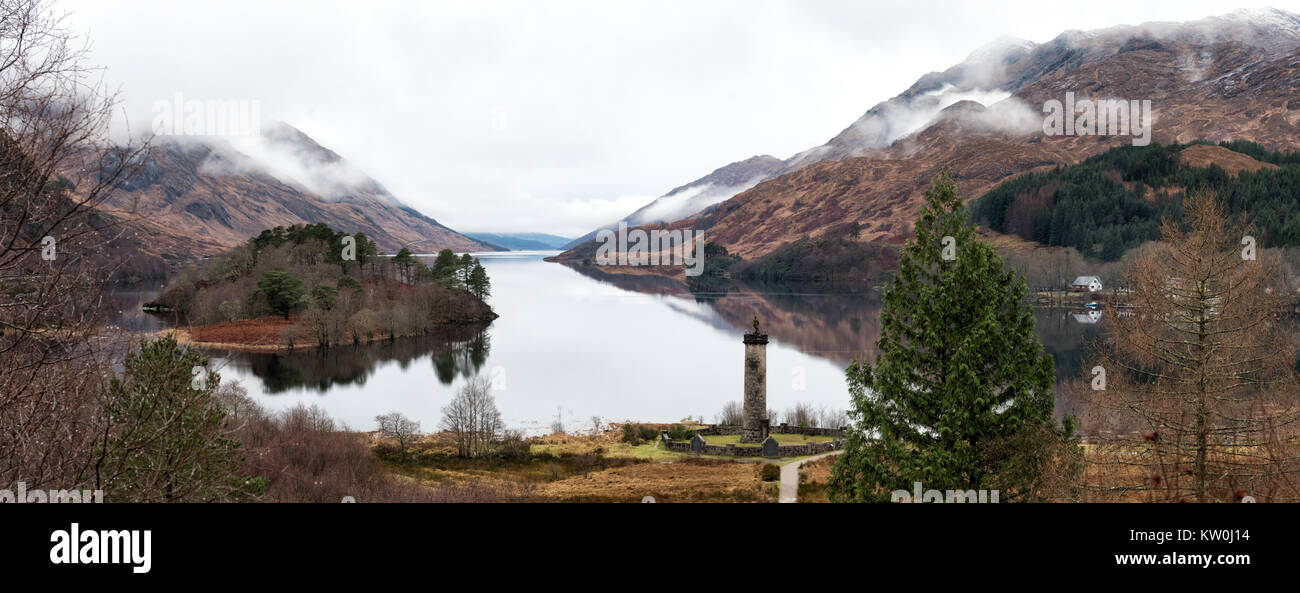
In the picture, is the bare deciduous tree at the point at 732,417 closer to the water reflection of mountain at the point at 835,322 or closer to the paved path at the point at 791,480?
the paved path at the point at 791,480

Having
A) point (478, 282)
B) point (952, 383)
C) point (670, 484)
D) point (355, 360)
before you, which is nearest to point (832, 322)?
point (478, 282)

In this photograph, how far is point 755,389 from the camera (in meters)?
41.0

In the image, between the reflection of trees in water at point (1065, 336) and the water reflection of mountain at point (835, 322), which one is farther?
the water reflection of mountain at point (835, 322)

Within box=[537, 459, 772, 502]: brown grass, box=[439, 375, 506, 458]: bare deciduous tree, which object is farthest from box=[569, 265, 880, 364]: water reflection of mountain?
box=[439, 375, 506, 458]: bare deciduous tree

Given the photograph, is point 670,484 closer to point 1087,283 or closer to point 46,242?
point 46,242

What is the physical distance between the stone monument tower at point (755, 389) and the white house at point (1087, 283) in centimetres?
10522

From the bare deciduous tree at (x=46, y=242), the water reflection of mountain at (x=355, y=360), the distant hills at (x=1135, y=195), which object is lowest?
the water reflection of mountain at (x=355, y=360)

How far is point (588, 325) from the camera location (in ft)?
353

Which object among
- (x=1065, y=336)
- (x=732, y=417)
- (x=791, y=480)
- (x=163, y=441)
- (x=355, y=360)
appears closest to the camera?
(x=163, y=441)

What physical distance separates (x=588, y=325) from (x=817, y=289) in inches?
2968

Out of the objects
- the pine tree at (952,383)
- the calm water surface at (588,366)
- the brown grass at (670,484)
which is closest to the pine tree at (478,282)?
the calm water surface at (588,366)

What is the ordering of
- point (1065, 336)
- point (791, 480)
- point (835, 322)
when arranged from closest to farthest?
point (791, 480), point (1065, 336), point (835, 322)

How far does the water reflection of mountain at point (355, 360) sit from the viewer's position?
6756 centimetres

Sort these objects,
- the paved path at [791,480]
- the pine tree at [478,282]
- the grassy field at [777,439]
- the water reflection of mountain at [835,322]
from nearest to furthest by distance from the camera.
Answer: the paved path at [791,480], the grassy field at [777,439], the water reflection of mountain at [835,322], the pine tree at [478,282]
